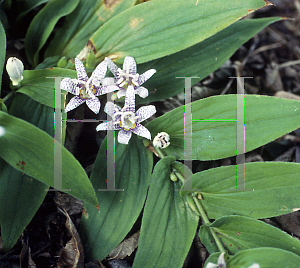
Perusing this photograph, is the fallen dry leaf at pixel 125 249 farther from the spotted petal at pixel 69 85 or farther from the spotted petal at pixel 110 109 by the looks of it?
the spotted petal at pixel 69 85

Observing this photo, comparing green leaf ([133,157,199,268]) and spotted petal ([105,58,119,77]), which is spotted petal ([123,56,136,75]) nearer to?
spotted petal ([105,58,119,77])

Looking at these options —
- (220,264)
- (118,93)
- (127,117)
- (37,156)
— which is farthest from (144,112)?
(220,264)

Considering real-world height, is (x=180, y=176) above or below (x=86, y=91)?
below

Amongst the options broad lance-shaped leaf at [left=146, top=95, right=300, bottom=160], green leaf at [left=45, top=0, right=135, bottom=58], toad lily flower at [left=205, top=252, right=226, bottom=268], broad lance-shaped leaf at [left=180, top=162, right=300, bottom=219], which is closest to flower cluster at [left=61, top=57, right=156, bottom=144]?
broad lance-shaped leaf at [left=146, top=95, right=300, bottom=160]

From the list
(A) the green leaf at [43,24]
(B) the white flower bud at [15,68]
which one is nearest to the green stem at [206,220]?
(B) the white flower bud at [15,68]

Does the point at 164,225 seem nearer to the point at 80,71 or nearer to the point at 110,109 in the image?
the point at 110,109

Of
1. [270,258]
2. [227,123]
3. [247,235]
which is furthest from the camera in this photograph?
[227,123]
